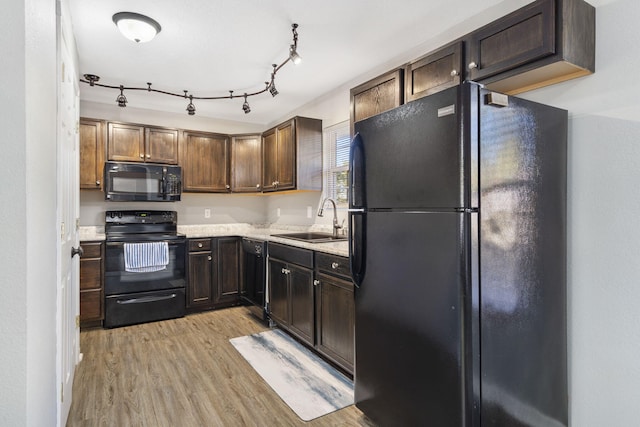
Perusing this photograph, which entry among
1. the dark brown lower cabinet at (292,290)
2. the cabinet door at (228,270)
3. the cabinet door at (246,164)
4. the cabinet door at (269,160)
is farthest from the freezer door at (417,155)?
the cabinet door at (246,164)

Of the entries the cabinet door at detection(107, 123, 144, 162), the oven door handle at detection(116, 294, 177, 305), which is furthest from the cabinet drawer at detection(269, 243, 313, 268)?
the cabinet door at detection(107, 123, 144, 162)

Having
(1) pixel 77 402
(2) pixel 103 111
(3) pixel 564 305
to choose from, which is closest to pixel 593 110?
(3) pixel 564 305

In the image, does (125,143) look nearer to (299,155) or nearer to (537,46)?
(299,155)

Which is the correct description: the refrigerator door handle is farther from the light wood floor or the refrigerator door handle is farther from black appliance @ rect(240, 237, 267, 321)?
black appliance @ rect(240, 237, 267, 321)

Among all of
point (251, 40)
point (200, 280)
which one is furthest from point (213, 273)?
point (251, 40)

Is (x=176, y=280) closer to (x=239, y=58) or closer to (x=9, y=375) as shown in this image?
(x=239, y=58)

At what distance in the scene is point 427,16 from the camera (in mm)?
2322

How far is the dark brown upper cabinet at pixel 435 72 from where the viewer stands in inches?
77.4

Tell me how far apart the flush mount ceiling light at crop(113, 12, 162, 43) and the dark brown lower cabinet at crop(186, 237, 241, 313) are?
230 cm

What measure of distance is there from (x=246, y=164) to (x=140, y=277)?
6.20ft

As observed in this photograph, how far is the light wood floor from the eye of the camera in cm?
205

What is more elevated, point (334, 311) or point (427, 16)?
point (427, 16)

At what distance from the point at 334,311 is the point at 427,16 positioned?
2.13 metres

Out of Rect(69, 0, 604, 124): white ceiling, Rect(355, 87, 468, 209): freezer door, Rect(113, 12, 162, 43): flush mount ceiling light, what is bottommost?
Rect(355, 87, 468, 209): freezer door
